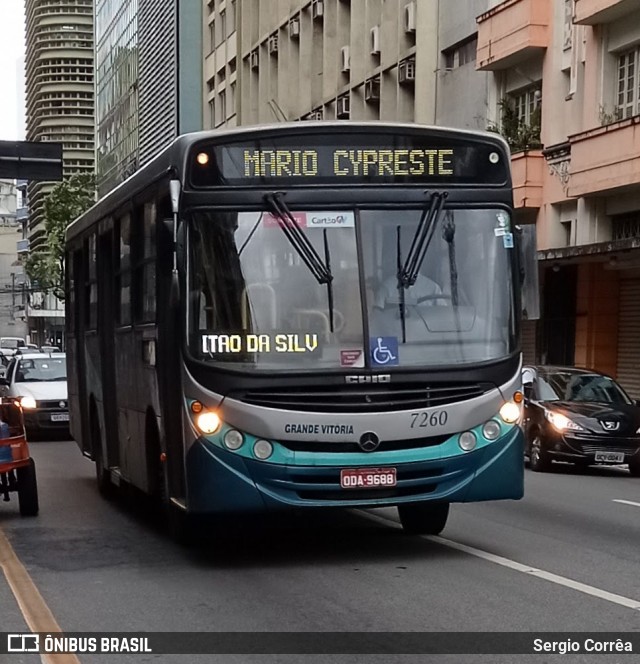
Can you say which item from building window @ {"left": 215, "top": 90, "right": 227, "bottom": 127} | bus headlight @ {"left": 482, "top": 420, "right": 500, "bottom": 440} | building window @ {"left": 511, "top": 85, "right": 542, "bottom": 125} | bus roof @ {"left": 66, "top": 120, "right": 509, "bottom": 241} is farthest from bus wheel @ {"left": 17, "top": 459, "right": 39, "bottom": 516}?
building window @ {"left": 215, "top": 90, "right": 227, "bottom": 127}

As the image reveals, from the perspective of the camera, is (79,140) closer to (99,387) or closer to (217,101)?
(217,101)

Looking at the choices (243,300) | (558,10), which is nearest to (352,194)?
(243,300)

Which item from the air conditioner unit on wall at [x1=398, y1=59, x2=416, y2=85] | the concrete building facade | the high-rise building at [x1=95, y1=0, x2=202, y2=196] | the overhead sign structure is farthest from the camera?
the high-rise building at [x1=95, y1=0, x2=202, y2=196]

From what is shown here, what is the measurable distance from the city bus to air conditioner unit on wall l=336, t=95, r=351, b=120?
35.7 meters

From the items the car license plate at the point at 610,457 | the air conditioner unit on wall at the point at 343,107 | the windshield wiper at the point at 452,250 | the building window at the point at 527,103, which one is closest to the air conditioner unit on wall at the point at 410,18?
the building window at the point at 527,103

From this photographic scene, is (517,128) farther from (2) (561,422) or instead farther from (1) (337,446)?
(1) (337,446)

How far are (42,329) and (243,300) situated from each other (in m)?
139

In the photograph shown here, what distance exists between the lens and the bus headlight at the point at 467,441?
10516 mm

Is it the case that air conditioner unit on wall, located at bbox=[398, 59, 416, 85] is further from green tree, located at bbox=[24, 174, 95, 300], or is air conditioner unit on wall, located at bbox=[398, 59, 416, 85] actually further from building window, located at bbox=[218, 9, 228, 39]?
green tree, located at bbox=[24, 174, 95, 300]

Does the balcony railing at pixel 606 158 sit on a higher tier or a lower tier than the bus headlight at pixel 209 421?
higher

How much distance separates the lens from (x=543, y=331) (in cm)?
3497

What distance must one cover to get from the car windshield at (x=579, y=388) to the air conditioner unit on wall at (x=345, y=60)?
2561 cm

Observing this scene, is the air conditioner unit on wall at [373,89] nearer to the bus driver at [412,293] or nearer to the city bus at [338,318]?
the city bus at [338,318]

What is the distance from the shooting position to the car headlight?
2097 cm
